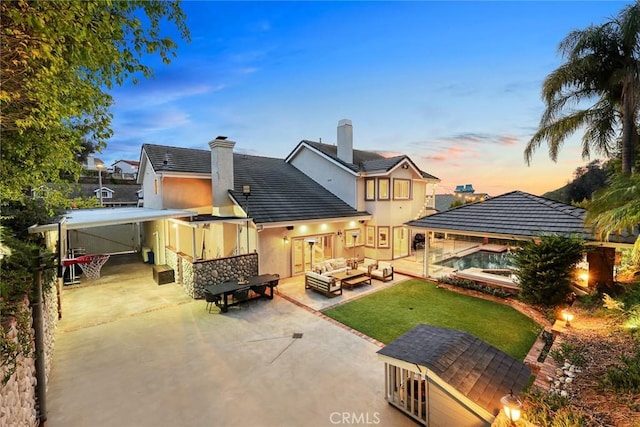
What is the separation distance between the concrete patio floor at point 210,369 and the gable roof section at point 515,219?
25.1 ft

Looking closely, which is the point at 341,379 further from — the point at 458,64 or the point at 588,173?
the point at 588,173

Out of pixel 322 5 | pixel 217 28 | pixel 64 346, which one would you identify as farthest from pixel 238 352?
pixel 322 5

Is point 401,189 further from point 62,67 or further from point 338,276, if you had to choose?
point 62,67

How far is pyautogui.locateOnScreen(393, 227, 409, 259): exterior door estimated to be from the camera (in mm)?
18141

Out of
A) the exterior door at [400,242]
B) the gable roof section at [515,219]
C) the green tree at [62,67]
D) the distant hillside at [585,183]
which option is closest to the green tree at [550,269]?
the gable roof section at [515,219]

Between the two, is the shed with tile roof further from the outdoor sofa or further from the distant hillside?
the distant hillside

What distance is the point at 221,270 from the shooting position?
39.3 ft

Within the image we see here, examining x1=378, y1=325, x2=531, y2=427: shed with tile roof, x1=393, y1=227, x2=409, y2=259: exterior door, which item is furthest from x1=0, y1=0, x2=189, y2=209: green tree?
x1=393, y1=227, x2=409, y2=259: exterior door

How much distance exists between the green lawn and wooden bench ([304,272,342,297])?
1.08m

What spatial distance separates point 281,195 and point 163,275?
24.1 feet

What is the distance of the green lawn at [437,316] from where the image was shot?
8234 millimetres

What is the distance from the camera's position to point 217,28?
1101 cm

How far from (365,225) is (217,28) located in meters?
13.2

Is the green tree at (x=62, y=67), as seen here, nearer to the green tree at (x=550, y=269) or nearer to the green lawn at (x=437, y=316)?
the green lawn at (x=437, y=316)
